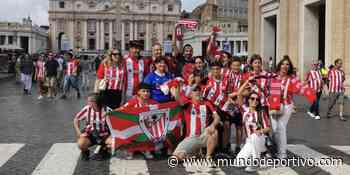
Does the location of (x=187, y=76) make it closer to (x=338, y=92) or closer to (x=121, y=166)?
(x=121, y=166)

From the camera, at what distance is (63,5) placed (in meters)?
159

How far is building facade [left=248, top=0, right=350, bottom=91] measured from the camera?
2134 centimetres

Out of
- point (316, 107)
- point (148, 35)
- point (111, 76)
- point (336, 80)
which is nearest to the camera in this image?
point (111, 76)

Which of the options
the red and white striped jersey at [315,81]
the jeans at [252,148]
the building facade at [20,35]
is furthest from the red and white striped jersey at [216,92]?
the building facade at [20,35]

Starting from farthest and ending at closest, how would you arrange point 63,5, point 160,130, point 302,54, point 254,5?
point 63,5
point 254,5
point 302,54
point 160,130

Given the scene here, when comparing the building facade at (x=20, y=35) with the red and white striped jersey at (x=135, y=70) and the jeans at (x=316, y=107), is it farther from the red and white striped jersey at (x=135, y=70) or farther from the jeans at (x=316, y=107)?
the red and white striped jersey at (x=135, y=70)

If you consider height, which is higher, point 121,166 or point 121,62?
point 121,62

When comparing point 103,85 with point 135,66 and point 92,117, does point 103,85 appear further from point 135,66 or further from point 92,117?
point 92,117

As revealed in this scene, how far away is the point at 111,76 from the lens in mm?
9414

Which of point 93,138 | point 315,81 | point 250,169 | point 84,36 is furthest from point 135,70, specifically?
point 84,36

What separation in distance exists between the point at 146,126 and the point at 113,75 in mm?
1487

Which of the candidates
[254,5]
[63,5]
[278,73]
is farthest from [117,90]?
[63,5]

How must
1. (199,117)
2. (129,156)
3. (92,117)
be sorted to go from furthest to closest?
(129,156), (92,117), (199,117)

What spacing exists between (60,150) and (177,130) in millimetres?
2162
